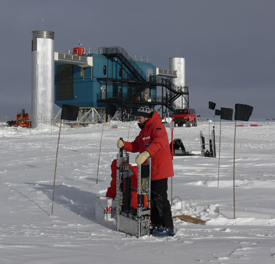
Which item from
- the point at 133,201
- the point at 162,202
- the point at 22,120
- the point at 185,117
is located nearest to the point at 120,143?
the point at 133,201

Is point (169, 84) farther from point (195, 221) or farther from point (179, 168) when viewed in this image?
point (195, 221)

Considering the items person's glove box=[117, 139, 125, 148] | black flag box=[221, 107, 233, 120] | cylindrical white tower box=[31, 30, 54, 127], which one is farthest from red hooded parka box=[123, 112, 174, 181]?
cylindrical white tower box=[31, 30, 54, 127]

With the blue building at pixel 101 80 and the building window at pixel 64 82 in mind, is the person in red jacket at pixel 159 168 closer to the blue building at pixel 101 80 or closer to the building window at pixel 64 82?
the blue building at pixel 101 80

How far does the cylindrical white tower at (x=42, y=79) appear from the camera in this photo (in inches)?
1320

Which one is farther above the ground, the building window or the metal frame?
the building window

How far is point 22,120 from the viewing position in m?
34.8

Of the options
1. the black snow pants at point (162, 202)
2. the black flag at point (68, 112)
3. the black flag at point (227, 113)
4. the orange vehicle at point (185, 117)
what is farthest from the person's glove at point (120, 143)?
the orange vehicle at point (185, 117)

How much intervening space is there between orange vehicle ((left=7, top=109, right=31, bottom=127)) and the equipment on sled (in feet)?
99.9

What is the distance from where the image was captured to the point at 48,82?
33.8 metres

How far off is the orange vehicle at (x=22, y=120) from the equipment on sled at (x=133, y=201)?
3046 cm

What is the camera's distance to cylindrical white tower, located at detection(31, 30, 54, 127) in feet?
110

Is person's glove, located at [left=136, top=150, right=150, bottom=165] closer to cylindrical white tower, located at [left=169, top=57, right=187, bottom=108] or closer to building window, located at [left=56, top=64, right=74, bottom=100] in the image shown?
building window, located at [left=56, top=64, right=74, bottom=100]

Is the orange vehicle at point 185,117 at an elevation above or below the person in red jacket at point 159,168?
above

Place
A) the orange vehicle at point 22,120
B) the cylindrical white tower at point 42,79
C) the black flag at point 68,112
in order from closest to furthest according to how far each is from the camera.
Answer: the black flag at point 68,112 < the cylindrical white tower at point 42,79 < the orange vehicle at point 22,120
